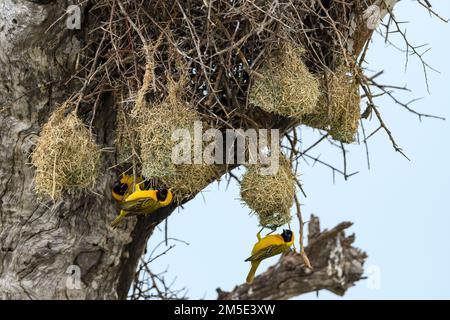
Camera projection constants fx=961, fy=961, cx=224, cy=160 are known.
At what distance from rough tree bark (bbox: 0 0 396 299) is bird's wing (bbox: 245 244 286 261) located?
32.6 inches

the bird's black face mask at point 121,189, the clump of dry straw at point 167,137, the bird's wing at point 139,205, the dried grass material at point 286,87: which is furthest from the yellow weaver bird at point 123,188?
the dried grass material at point 286,87

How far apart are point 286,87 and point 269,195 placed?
399 millimetres

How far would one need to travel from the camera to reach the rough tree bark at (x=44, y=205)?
12.3 ft

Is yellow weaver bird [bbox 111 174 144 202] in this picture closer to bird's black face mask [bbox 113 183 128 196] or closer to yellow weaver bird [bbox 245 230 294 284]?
bird's black face mask [bbox 113 183 128 196]

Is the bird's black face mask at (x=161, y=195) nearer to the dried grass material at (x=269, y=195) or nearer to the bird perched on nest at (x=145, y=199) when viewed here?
the bird perched on nest at (x=145, y=199)

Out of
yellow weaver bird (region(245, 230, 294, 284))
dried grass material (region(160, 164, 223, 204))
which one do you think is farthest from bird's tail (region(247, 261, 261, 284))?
dried grass material (region(160, 164, 223, 204))

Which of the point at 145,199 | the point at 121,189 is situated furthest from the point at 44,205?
the point at 145,199

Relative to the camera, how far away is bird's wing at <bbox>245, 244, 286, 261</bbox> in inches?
139

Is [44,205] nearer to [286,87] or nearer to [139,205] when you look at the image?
[139,205]

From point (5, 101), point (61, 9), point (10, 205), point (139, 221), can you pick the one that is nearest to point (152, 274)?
point (139, 221)

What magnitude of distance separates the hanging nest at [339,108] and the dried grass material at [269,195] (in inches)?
11.3

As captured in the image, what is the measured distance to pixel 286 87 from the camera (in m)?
3.51

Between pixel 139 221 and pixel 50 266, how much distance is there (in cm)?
45
